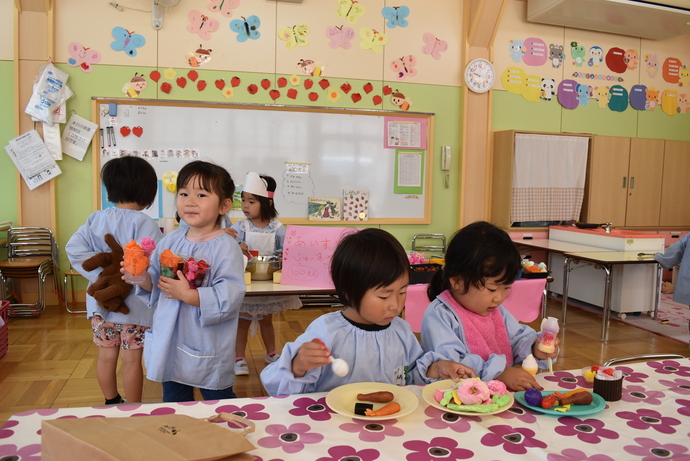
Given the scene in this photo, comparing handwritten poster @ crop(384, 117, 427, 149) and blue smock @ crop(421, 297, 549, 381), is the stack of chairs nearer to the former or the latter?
handwritten poster @ crop(384, 117, 427, 149)

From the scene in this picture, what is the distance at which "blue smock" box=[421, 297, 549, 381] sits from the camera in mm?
1440

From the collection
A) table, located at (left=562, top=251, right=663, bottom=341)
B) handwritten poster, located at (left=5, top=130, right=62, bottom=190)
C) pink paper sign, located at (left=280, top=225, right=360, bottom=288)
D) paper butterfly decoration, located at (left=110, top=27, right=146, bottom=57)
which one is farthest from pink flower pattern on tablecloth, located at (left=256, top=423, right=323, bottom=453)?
paper butterfly decoration, located at (left=110, top=27, right=146, bottom=57)

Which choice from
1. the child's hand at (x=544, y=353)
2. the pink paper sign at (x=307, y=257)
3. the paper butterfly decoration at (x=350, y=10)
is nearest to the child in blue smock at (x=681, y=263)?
the pink paper sign at (x=307, y=257)

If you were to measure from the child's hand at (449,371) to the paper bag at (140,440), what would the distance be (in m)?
0.65

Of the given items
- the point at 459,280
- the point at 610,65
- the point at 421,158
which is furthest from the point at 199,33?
the point at 610,65

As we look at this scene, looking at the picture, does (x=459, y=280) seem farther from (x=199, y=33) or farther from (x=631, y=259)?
(x=199, y=33)

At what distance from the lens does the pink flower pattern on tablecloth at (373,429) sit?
104 centimetres

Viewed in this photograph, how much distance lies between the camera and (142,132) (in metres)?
4.74

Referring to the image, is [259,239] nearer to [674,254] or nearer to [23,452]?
[23,452]

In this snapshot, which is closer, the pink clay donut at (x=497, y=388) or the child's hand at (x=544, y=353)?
the pink clay donut at (x=497, y=388)

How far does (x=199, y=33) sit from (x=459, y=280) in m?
4.17

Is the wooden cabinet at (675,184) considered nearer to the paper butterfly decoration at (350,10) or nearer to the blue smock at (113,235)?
the paper butterfly decoration at (350,10)

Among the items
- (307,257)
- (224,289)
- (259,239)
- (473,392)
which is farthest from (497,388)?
(259,239)

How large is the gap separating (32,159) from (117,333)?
2975mm
